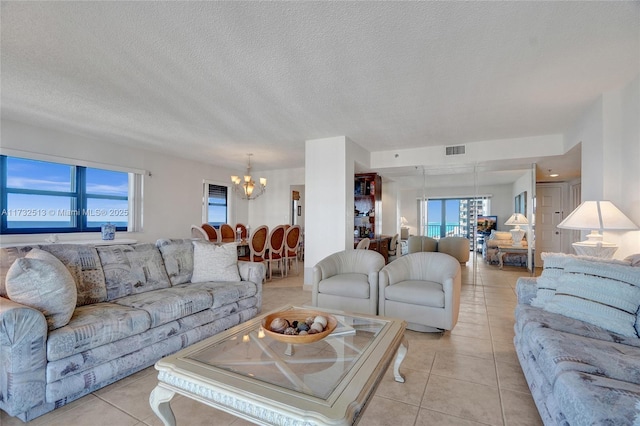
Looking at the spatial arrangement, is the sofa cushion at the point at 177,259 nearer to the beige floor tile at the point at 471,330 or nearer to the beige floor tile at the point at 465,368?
the beige floor tile at the point at 465,368

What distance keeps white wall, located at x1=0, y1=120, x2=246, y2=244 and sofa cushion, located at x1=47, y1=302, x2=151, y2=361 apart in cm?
342

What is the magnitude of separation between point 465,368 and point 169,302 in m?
2.47

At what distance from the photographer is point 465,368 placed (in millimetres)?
2354

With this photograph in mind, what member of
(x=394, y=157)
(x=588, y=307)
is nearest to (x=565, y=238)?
(x=394, y=157)

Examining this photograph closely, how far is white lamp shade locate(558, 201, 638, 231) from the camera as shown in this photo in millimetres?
2617

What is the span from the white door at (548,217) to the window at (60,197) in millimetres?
9394

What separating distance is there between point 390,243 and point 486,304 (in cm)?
249

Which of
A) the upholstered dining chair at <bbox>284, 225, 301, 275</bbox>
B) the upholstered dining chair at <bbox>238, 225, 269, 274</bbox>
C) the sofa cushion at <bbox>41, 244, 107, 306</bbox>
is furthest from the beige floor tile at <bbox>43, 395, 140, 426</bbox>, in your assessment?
the upholstered dining chair at <bbox>284, 225, 301, 275</bbox>

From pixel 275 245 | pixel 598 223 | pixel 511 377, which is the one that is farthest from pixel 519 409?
pixel 275 245

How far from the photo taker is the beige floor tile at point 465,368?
2.20 m

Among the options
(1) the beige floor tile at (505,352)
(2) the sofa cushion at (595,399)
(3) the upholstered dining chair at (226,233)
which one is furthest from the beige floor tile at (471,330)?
(3) the upholstered dining chair at (226,233)

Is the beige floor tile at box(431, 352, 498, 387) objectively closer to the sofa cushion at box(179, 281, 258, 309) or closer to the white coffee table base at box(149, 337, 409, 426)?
the white coffee table base at box(149, 337, 409, 426)

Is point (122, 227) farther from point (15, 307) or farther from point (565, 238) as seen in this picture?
point (565, 238)

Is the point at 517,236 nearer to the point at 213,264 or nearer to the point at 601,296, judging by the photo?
the point at 601,296
